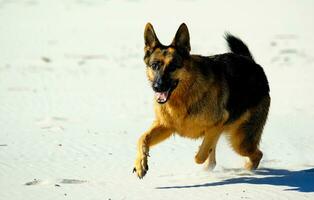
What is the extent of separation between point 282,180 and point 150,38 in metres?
2.16

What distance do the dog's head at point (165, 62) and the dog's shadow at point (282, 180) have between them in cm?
105

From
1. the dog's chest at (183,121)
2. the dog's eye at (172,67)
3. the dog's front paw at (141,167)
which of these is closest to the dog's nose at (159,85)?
the dog's eye at (172,67)

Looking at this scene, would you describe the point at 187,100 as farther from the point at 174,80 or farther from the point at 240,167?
the point at 240,167

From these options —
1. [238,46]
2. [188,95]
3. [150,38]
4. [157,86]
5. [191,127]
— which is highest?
[150,38]

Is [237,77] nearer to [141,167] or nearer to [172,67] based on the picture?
[172,67]

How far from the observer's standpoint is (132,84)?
13.5 metres

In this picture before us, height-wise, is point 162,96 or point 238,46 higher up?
point 238,46

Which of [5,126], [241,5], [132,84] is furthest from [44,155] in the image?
[241,5]

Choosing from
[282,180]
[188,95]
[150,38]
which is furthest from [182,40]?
[282,180]

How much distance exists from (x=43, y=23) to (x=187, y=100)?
13.2m

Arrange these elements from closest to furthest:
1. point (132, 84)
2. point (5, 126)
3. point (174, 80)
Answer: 1. point (174, 80)
2. point (5, 126)
3. point (132, 84)

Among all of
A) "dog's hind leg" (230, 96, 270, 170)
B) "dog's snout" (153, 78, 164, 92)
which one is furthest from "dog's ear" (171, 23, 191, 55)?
"dog's hind leg" (230, 96, 270, 170)

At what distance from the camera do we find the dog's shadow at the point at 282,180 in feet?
23.4

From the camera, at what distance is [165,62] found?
290 inches
